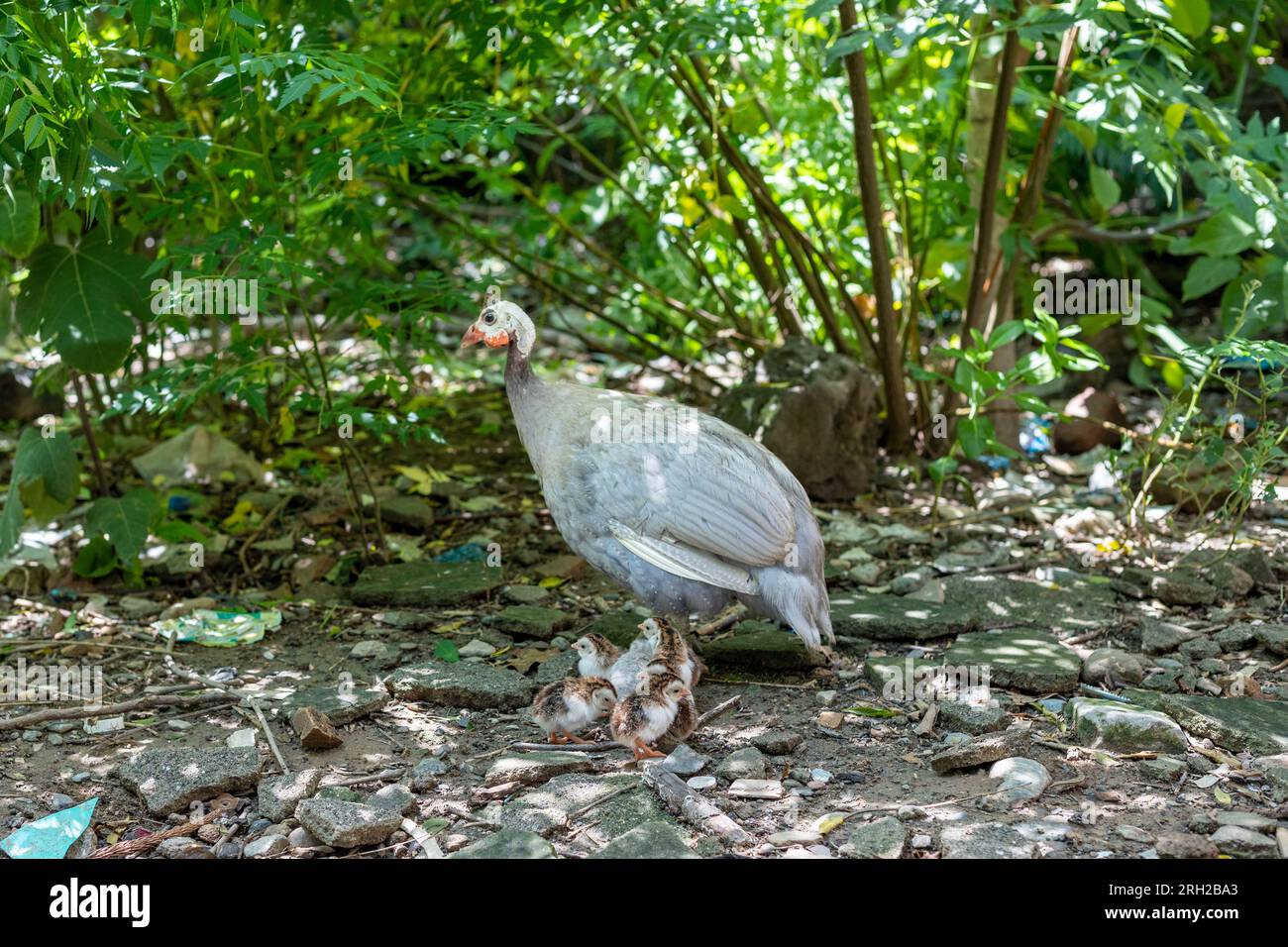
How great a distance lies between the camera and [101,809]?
374cm

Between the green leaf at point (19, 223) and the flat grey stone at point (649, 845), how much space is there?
10.9ft

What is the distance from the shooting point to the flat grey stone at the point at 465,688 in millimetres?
4426

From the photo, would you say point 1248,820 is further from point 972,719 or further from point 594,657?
point 594,657

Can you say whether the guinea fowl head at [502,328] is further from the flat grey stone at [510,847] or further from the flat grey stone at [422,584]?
the flat grey stone at [510,847]

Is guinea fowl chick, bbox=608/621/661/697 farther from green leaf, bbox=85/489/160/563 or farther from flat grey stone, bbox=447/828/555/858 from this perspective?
green leaf, bbox=85/489/160/563

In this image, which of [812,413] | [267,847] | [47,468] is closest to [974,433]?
[812,413]

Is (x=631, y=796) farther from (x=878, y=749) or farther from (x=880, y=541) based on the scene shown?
(x=880, y=541)

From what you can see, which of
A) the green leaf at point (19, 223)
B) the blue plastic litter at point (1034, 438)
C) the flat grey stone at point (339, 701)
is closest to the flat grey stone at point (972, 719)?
the flat grey stone at point (339, 701)

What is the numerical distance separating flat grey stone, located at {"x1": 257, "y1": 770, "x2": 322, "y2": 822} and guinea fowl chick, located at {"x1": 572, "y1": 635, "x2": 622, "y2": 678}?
98cm

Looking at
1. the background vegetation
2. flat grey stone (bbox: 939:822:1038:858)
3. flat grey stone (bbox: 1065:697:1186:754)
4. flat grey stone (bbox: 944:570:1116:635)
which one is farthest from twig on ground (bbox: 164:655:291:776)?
flat grey stone (bbox: 944:570:1116:635)

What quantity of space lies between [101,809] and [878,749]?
231cm

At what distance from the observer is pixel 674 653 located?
4297mm

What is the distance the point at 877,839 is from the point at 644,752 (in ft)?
2.73

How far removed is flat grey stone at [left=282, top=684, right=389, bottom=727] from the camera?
4.25 metres
